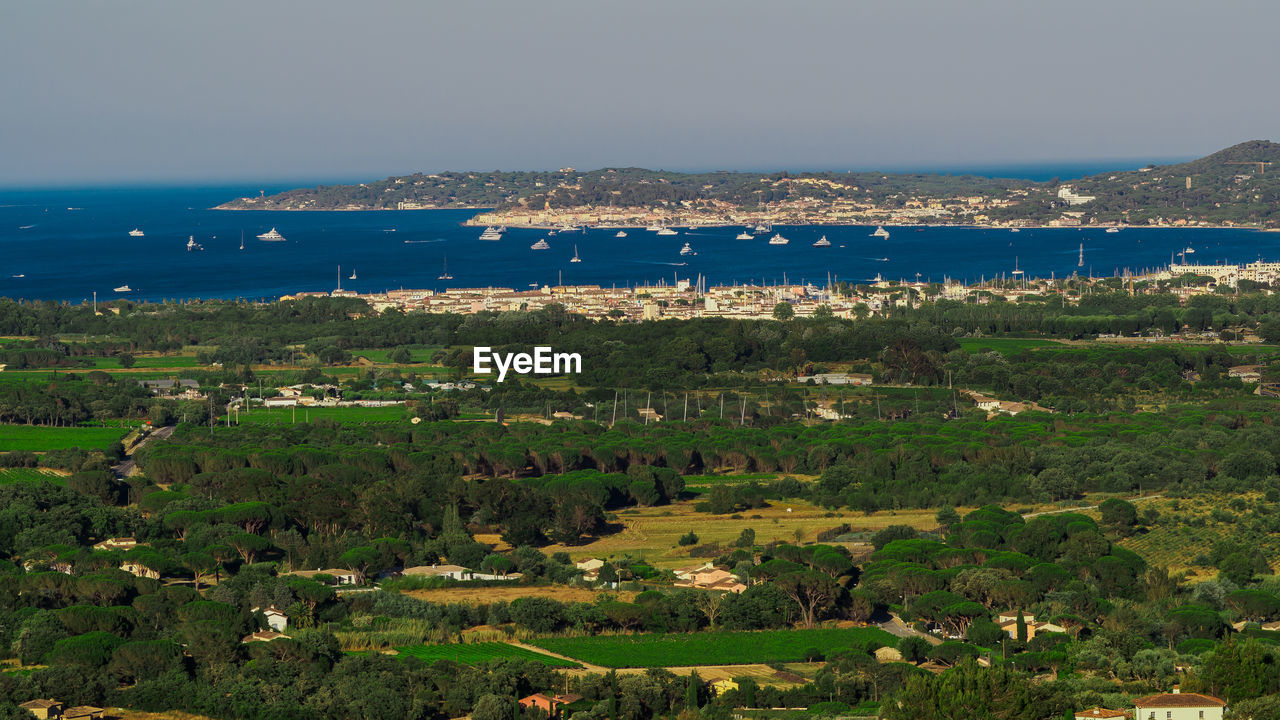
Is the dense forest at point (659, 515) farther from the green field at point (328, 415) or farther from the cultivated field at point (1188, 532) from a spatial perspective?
the green field at point (328, 415)

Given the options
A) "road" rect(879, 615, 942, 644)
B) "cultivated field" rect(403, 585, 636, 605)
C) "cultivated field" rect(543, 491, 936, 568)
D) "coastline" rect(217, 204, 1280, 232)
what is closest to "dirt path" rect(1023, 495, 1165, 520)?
"cultivated field" rect(543, 491, 936, 568)

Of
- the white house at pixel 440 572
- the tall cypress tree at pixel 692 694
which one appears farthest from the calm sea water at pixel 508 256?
the tall cypress tree at pixel 692 694

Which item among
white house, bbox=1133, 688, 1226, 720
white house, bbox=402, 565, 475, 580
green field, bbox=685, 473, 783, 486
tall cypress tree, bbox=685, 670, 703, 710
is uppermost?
white house, bbox=1133, 688, 1226, 720

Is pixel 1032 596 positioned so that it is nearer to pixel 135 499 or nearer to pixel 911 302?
pixel 135 499

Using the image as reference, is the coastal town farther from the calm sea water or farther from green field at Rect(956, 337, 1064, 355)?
green field at Rect(956, 337, 1064, 355)

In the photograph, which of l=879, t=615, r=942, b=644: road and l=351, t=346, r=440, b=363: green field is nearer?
l=879, t=615, r=942, b=644: road

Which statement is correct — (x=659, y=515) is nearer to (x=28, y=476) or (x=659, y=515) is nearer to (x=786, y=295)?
(x=28, y=476)

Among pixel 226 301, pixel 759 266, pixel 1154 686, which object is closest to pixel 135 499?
pixel 1154 686
